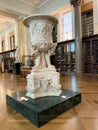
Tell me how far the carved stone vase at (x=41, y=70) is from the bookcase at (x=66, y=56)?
4641mm

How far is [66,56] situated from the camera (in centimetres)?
708

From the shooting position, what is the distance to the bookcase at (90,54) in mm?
5832

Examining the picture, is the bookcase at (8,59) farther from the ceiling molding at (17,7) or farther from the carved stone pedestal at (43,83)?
the carved stone pedestal at (43,83)

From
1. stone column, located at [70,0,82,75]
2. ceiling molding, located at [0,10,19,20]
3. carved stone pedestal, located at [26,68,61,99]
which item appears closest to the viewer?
carved stone pedestal, located at [26,68,61,99]

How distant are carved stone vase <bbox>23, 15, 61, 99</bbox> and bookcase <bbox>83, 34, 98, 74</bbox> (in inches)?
160

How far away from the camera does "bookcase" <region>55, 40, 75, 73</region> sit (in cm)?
685

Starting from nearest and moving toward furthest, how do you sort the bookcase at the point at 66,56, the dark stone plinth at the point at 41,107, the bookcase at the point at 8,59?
the dark stone plinth at the point at 41,107, the bookcase at the point at 66,56, the bookcase at the point at 8,59

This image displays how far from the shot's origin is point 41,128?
1518mm

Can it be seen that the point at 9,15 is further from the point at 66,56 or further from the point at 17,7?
the point at 66,56

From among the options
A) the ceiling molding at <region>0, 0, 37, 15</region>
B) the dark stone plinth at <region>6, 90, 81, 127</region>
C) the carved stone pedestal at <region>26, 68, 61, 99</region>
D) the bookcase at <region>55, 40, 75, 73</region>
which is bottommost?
the dark stone plinth at <region>6, 90, 81, 127</region>

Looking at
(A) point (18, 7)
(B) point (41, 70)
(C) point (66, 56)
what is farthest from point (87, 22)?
(B) point (41, 70)

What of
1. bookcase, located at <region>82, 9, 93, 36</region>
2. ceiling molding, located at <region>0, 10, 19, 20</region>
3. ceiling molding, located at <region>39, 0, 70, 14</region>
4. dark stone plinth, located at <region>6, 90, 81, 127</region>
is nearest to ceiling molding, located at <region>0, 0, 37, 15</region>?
ceiling molding, located at <region>0, 10, 19, 20</region>

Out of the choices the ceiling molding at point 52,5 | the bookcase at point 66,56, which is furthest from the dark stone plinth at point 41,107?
the ceiling molding at point 52,5

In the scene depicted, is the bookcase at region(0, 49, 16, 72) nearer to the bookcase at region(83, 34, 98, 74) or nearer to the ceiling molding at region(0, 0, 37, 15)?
the ceiling molding at region(0, 0, 37, 15)
